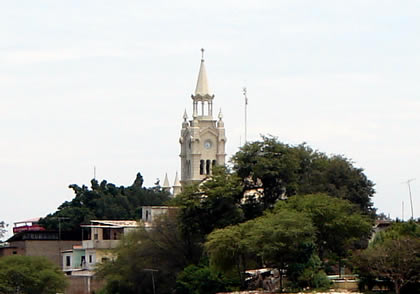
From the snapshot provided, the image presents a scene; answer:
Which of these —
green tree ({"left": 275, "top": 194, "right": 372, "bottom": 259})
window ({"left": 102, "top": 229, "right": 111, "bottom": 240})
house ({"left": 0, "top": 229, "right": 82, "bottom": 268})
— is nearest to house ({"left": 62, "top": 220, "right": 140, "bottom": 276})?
window ({"left": 102, "top": 229, "right": 111, "bottom": 240})

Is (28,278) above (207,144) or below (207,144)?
below

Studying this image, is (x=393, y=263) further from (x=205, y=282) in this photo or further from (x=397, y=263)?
(x=205, y=282)

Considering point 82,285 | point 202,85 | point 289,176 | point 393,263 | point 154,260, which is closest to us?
point 393,263

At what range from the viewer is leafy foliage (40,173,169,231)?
124m

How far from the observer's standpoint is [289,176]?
8412 cm

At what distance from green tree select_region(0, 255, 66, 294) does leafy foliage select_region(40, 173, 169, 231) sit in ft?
78.8

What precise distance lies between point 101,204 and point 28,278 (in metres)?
34.4

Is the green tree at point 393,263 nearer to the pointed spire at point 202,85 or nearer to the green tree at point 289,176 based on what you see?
the green tree at point 289,176

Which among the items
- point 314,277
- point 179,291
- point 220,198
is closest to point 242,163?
point 220,198

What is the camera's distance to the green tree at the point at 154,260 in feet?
279

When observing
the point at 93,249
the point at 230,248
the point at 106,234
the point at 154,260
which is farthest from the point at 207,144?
the point at 230,248

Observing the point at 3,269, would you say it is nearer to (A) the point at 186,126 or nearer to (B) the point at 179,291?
(B) the point at 179,291

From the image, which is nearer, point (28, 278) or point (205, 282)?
point (205, 282)

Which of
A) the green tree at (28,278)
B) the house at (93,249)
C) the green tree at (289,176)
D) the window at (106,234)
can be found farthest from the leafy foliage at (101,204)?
the green tree at (289,176)
